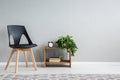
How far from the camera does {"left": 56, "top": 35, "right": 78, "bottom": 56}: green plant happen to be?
3.97 m

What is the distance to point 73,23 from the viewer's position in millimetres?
4270

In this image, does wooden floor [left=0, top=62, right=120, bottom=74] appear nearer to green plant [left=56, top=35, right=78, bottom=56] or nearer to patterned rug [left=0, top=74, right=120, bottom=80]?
patterned rug [left=0, top=74, right=120, bottom=80]

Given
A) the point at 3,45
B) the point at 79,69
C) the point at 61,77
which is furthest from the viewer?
the point at 3,45

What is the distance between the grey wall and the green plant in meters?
0.25

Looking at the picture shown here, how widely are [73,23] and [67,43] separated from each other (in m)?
0.50

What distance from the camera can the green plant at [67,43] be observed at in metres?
3.97

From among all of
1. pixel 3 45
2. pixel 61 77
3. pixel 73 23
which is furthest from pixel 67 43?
pixel 3 45

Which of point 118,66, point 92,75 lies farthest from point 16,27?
point 118,66

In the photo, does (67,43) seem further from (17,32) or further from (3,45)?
(3,45)

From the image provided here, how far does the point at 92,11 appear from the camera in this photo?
4242 mm

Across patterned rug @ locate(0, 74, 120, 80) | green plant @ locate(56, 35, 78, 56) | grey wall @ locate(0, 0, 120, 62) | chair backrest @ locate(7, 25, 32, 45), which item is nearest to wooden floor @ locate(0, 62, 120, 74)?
grey wall @ locate(0, 0, 120, 62)

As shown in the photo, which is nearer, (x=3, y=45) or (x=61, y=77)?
(x=61, y=77)

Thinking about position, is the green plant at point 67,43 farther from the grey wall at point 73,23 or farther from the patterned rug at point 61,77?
the patterned rug at point 61,77

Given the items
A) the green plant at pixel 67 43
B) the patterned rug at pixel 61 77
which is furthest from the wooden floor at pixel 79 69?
the green plant at pixel 67 43
